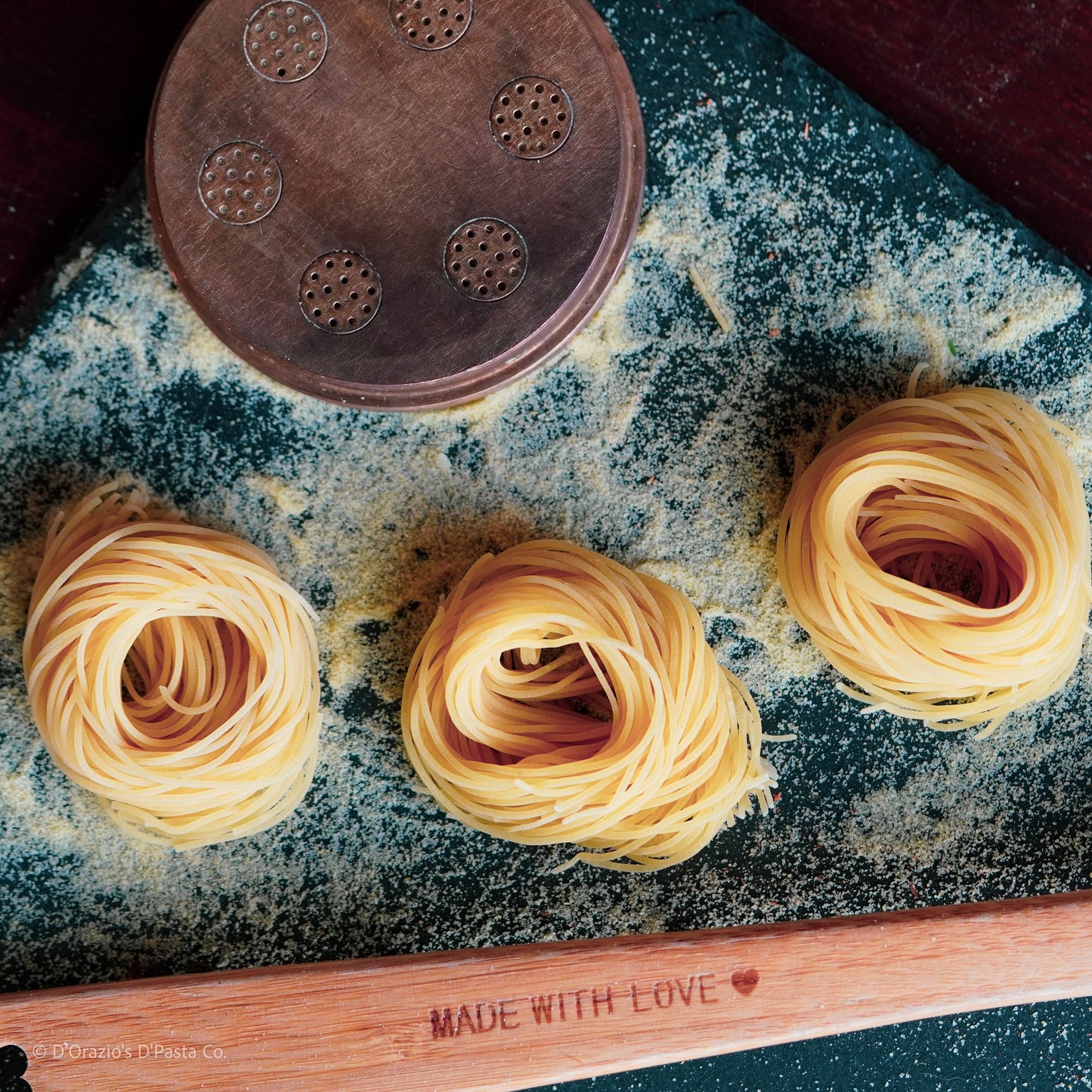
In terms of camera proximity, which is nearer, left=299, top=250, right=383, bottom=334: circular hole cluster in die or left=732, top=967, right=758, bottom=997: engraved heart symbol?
left=299, top=250, right=383, bottom=334: circular hole cluster in die

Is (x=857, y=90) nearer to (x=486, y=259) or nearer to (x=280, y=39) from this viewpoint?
(x=486, y=259)

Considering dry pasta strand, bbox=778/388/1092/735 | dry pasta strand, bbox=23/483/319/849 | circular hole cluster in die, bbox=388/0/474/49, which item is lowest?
dry pasta strand, bbox=23/483/319/849

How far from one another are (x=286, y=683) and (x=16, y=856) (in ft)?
1.85

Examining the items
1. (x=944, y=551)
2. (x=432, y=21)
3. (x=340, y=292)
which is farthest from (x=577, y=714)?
(x=432, y=21)

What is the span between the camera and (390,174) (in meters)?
1.41

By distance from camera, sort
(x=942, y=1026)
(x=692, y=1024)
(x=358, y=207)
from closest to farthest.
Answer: (x=358, y=207), (x=692, y=1024), (x=942, y=1026)

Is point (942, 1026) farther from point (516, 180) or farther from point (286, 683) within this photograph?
point (516, 180)

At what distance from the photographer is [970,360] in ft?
5.25

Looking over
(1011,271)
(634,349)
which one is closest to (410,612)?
(634,349)

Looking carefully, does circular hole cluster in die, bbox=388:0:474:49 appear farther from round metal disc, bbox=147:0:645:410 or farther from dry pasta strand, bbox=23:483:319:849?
dry pasta strand, bbox=23:483:319:849

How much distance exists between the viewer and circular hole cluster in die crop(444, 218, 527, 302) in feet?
4.66

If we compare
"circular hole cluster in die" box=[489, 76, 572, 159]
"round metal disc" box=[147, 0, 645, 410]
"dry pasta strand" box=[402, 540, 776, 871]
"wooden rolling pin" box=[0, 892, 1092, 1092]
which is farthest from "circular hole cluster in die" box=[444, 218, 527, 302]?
"wooden rolling pin" box=[0, 892, 1092, 1092]

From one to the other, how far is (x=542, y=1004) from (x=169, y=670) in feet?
2.50

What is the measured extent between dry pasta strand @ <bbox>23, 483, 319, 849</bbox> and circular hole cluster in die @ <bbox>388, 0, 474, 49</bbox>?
2.55 feet
